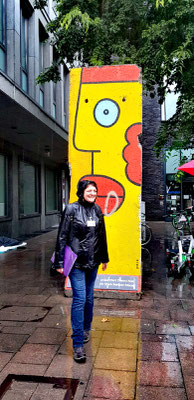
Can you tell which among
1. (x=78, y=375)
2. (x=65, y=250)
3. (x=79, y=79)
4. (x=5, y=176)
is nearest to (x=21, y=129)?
(x=5, y=176)

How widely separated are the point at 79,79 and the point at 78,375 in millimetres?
4342

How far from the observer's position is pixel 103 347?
145 inches

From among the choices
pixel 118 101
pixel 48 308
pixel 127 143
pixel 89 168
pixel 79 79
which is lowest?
pixel 48 308

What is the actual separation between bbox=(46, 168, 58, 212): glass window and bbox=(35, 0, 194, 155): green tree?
34.1ft

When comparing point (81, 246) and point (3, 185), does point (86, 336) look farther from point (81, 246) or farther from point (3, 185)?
point (3, 185)

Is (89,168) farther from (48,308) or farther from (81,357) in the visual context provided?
(81,357)

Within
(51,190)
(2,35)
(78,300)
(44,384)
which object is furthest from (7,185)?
(44,384)

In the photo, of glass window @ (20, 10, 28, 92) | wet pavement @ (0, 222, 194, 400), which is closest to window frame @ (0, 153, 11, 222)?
glass window @ (20, 10, 28, 92)

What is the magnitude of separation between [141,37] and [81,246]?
7.07 metres

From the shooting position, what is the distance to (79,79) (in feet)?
18.8

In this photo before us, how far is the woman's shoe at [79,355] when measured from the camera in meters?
3.32

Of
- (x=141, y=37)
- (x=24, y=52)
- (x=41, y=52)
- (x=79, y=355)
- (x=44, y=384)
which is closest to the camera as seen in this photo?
(x=44, y=384)

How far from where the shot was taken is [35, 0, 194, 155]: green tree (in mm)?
8086

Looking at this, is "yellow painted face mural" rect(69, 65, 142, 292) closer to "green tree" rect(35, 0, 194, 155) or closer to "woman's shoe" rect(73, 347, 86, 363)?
"woman's shoe" rect(73, 347, 86, 363)
